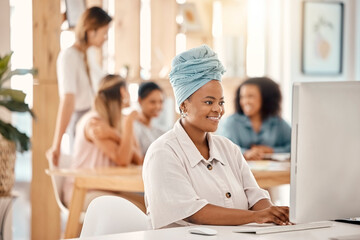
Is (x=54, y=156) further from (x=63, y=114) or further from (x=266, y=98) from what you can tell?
(x=266, y=98)

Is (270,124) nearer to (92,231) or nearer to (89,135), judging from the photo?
(89,135)

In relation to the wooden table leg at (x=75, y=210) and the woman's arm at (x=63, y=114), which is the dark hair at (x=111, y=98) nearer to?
the woman's arm at (x=63, y=114)

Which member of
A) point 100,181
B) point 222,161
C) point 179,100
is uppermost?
point 179,100

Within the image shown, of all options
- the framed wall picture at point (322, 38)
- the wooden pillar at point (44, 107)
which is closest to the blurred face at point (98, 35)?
the wooden pillar at point (44, 107)

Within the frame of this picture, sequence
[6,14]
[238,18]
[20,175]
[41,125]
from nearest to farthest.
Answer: [6,14]
[41,125]
[238,18]
[20,175]

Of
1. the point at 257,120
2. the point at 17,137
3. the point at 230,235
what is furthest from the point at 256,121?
the point at 230,235

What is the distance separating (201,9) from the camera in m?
5.79

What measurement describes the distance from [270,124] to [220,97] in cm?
252

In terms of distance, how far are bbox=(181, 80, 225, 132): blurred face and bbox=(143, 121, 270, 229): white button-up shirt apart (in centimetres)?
7

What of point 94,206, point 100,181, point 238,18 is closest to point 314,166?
point 94,206

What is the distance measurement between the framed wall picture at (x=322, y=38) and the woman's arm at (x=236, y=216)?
4.39 m

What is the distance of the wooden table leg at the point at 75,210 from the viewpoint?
11.1ft

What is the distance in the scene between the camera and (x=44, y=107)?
15.0ft

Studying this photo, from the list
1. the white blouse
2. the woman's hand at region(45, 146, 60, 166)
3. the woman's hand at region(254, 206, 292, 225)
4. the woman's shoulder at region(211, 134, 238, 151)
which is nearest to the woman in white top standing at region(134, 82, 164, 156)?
the white blouse
